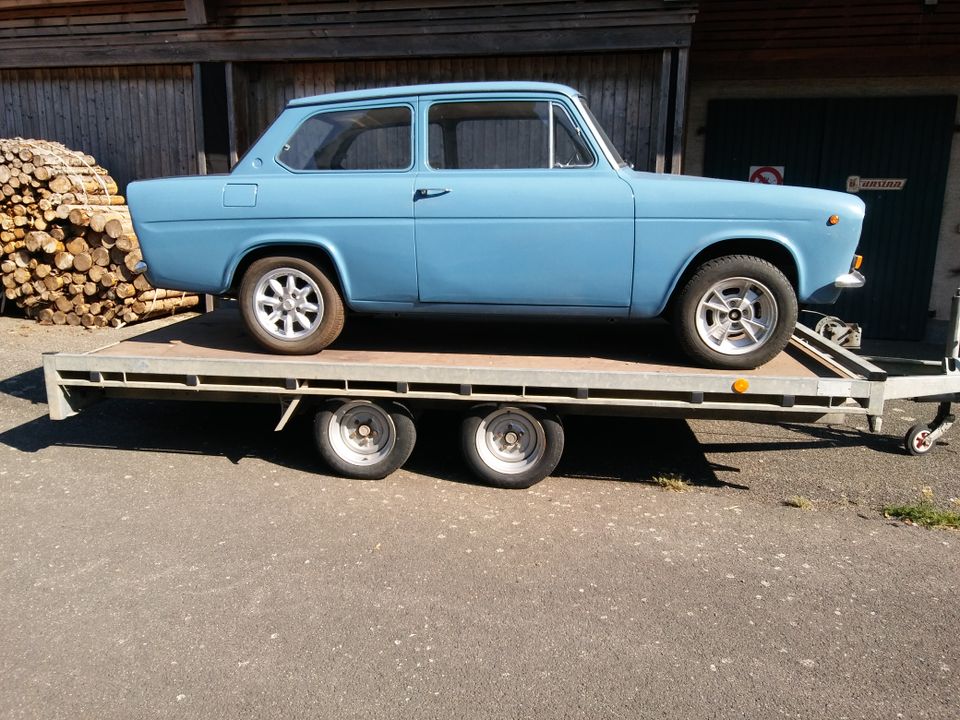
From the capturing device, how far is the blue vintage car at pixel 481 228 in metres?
4.58

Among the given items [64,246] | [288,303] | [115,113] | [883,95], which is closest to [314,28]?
[115,113]

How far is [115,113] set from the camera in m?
10.5

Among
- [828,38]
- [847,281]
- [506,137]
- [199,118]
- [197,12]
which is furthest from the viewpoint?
[199,118]

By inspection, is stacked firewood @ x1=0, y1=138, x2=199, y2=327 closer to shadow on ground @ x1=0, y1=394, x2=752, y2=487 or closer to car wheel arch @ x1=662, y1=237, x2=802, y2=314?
shadow on ground @ x1=0, y1=394, x2=752, y2=487

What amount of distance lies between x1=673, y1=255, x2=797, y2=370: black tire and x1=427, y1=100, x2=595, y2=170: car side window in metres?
1.02

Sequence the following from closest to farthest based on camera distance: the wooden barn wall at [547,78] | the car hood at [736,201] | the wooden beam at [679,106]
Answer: the car hood at [736,201] → the wooden beam at [679,106] → the wooden barn wall at [547,78]

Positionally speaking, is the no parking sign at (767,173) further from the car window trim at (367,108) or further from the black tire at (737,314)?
the car window trim at (367,108)

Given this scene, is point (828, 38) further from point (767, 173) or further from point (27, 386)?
point (27, 386)

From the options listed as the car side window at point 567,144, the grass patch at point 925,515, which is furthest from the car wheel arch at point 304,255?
the grass patch at point 925,515

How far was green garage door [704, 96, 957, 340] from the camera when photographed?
920 cm

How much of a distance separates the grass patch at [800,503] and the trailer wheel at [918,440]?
1.26m

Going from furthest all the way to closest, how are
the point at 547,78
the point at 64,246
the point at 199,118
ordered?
the point at 199,118
the point at 64,246
the point at 547,78

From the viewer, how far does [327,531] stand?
4250 mm

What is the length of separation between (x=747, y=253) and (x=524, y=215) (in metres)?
1.38
